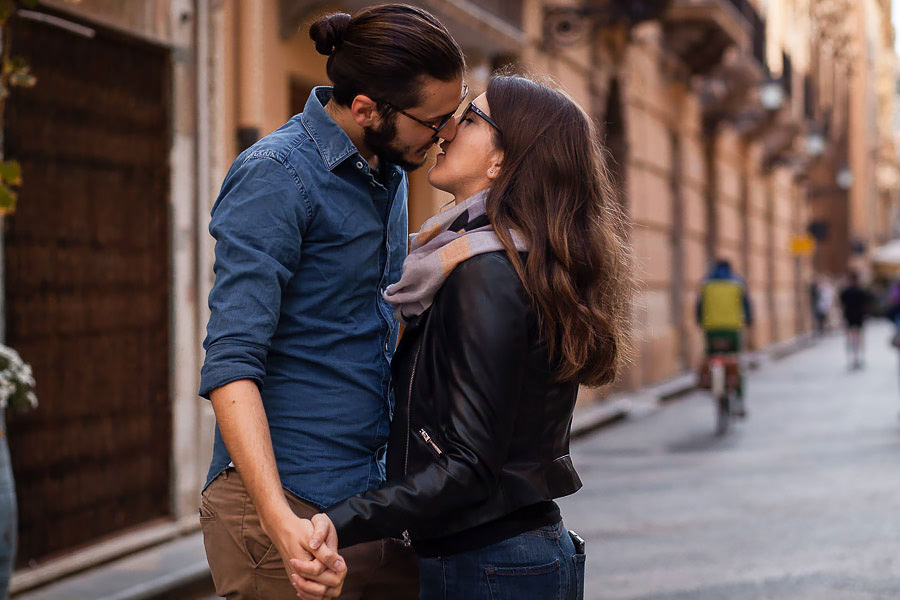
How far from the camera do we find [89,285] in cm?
643

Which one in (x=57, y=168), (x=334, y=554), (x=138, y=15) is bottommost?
(x=334, y=554)

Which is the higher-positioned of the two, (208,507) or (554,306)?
(554,306)

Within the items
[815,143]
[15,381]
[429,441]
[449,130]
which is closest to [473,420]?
[429,441]

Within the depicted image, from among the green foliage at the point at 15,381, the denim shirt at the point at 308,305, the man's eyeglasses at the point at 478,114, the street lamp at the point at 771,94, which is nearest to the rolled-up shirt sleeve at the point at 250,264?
the denim shirt at the point at 308,305

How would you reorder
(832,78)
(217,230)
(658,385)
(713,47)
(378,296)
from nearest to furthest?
1. (217,230)
2. (378,296)
3. (658,385)
4. (713,47)
5. (832,78)

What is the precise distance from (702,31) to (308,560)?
18.0m

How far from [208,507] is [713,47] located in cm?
1855

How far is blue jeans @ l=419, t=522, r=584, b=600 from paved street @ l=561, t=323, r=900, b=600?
11.4 ft

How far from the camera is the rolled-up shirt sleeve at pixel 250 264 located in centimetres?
200

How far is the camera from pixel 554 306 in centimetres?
204

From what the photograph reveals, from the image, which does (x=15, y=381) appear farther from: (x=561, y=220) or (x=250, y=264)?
(x=561, y=220)

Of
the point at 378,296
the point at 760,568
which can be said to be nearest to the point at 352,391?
the point at 378,296

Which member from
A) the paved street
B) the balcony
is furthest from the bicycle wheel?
the balcony

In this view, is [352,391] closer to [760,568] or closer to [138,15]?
[760,568]
